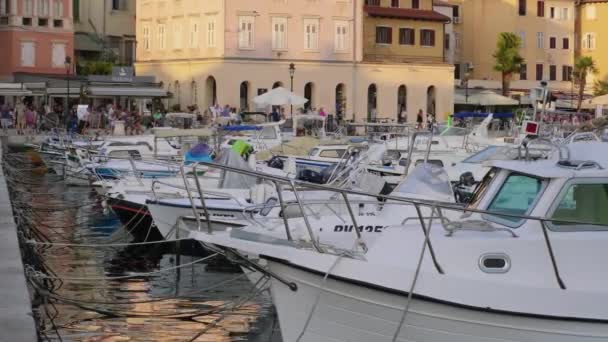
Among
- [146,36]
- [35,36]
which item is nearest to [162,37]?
[146,36]

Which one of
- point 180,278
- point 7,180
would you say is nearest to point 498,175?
point 180,278

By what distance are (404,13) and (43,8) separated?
2348cm

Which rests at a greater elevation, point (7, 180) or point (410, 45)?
point (410, 45)

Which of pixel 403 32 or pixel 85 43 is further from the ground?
pixel 403 32

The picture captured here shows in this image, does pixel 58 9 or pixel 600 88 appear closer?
pixel 58 9

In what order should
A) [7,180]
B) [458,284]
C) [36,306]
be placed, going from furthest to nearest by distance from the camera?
[7,180]
[36,306]
[458,284]

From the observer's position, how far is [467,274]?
12.9 m

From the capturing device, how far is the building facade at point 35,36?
80.2 metres

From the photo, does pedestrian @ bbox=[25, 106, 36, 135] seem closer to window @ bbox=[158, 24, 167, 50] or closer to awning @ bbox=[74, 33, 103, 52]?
window @ bbox=[158, 24, 167, 50]

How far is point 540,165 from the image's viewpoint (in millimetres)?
14047

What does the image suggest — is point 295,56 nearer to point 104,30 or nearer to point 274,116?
point 274,116

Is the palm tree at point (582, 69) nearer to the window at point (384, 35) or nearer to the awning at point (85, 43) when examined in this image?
the window at point (384, 35)

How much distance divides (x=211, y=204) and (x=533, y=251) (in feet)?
37.8

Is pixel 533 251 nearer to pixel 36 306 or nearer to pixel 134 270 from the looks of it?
pixel 36 306
